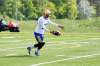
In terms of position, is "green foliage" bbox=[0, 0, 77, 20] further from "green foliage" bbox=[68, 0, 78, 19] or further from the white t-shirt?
the white t-shirt

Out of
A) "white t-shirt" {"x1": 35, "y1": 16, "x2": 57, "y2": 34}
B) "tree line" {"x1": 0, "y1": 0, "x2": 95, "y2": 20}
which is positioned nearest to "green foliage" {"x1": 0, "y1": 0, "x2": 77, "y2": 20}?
"tree line" {"x1": 0, "y1": 0, "x2": 95, "y2": 20}

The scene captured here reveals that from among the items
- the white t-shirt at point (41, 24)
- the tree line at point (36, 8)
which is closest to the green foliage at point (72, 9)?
the tree line at point (36, 8)

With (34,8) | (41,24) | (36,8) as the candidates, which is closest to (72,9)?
(36,8)

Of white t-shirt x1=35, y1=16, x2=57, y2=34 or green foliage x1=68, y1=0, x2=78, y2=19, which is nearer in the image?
white t-shirt x1=35, y1=16, x2=57, y2=34

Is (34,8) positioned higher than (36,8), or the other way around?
(34,8)

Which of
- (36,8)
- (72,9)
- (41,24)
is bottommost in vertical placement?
(72,9)

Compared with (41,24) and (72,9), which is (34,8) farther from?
(41,24)

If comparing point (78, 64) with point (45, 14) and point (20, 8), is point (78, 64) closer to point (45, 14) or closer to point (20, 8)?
point (45, 14)

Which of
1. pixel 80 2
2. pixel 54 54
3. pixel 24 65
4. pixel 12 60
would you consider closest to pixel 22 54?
pixel 54 54

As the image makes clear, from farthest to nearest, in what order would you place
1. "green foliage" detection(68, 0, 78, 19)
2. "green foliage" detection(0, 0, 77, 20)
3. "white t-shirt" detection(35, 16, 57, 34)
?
"green foliage" detection(68, 0, 78, 19), "green foliage" detection(0, 0, 77, 20), "white t-shirt" detection(35, 16, 57, 34)

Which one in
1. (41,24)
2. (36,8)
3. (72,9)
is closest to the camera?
(41,24)

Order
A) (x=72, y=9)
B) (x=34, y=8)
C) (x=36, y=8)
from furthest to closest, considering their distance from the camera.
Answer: (x=72, y=9) < (x=36, y=8) < (x=34, y=8)

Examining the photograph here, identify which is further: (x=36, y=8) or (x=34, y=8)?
(x=36, y=8)

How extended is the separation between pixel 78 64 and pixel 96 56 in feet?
12.5
